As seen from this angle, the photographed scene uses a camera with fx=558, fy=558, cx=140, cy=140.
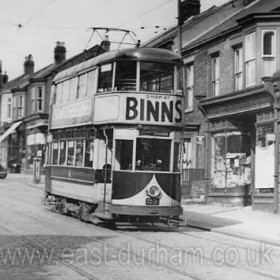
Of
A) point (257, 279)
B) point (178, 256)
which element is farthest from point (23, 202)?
point (257, 279)

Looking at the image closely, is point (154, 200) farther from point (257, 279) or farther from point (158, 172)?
point (257, 279)

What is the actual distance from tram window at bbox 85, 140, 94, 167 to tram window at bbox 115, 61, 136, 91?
1778 mm

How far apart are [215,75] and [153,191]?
9643mm

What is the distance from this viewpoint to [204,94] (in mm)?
22234

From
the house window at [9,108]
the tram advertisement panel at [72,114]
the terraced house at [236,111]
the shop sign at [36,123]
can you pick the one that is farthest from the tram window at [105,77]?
the house window at [9,108]

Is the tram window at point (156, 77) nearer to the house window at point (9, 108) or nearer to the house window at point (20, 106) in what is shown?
the house window at point (20, 106)

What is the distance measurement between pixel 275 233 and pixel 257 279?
223 inches

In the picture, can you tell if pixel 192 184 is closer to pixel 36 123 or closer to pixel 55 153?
pixel 55 153

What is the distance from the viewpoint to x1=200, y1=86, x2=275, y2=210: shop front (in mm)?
18109

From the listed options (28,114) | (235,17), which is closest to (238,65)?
(235,17)

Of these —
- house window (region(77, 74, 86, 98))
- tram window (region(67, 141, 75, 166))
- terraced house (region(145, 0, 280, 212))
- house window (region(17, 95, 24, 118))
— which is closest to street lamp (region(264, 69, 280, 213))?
terraced house (region(145, 0, 280, 212))

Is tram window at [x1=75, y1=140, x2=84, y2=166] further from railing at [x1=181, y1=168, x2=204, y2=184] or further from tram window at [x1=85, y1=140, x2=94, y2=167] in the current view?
railing at [x1=181, y1=168, x2=204, y2=184]

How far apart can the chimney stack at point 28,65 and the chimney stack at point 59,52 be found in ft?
30.6

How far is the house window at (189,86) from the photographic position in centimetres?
2341
